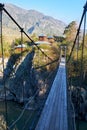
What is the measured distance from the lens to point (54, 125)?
253 inches

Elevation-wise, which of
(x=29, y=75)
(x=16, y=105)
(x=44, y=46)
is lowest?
(x=16, y=105)

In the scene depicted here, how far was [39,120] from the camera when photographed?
6539 mm

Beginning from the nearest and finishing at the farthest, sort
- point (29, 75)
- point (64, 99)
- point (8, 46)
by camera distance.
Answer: point (64, 99) < point (29, 75) < point (8, 46)

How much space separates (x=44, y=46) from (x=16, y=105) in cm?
885

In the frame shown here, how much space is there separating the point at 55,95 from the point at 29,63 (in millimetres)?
22490

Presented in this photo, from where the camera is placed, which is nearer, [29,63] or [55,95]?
[55,95]

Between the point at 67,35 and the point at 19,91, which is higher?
the point at 67,35

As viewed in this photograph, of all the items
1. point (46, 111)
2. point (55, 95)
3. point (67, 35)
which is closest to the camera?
point (46, 111)

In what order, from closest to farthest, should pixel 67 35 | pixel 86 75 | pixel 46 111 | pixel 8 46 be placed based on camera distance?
1. pixel 46 111
2. pixel 86 75
3. pixel 67 35
4. pixel 8 46

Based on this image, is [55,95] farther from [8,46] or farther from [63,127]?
[8,46]

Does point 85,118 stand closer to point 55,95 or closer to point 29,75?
point 29,75

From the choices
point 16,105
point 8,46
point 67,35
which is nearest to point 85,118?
point 16,105

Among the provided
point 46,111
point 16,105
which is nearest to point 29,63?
point 16,105

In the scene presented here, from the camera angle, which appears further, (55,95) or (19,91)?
(19,91)
